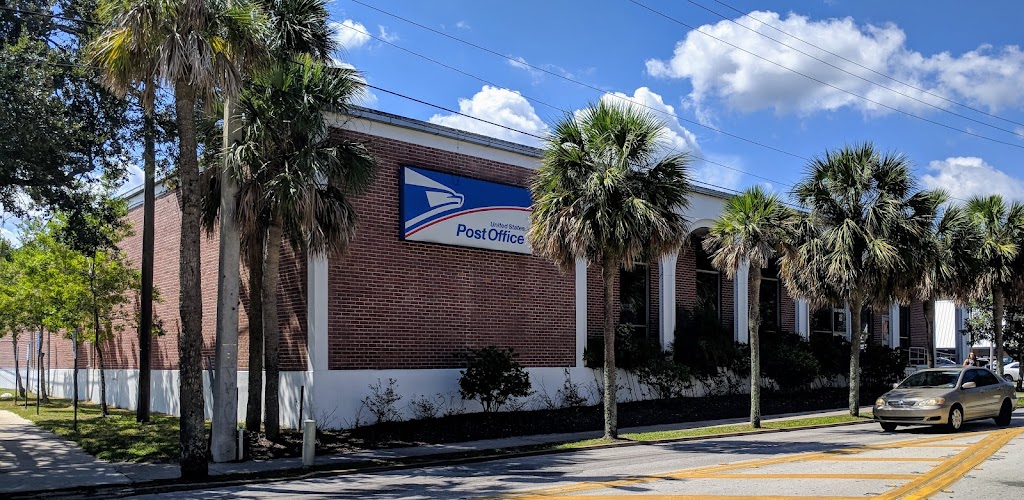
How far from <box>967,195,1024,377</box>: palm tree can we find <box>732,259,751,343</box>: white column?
7.97m

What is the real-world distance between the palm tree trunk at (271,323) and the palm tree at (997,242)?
942 inches

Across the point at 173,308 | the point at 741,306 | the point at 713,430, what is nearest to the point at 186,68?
the point at 713,430

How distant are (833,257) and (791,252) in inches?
61.0

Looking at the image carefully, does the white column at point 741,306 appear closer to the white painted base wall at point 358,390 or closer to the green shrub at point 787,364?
the green shrub at point 787,364

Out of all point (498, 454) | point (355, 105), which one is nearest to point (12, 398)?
point (355, 105)

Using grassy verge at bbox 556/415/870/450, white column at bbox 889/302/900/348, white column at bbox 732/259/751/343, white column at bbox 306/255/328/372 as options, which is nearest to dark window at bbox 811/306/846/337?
white column at bbox 889/302/900/348

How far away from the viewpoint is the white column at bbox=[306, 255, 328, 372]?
18188mm

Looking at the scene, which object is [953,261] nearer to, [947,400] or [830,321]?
[830,321]

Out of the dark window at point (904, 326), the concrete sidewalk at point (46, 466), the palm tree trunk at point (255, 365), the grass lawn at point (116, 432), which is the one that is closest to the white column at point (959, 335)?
the dark window at point (904, 326)

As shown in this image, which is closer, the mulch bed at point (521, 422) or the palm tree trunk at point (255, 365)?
the mulch bed at point (521, 422)

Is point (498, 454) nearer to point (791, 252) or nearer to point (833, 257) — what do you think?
point (791, 252)

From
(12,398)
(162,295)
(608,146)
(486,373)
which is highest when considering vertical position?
(608,146)

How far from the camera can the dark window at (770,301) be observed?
30469 millimetres

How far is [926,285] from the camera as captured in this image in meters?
27.6
